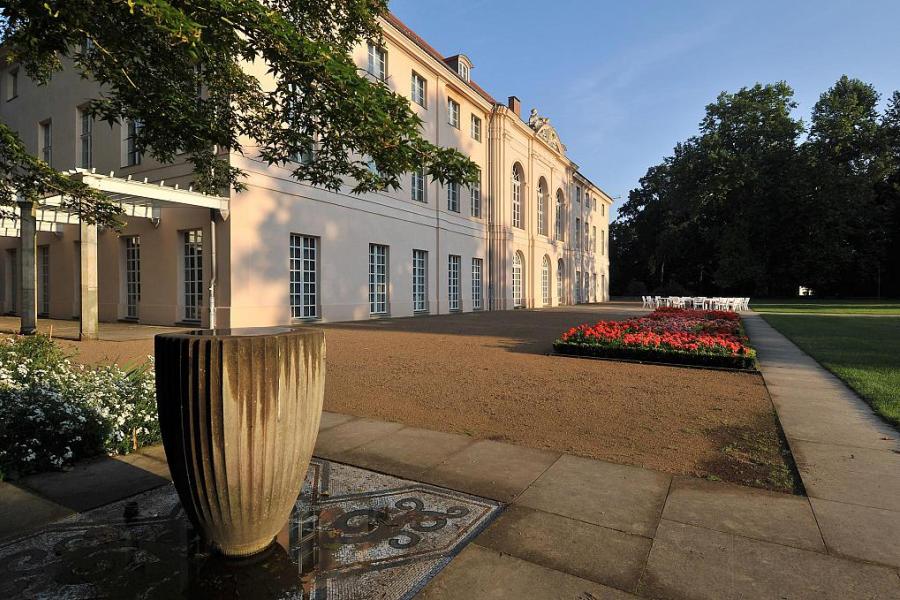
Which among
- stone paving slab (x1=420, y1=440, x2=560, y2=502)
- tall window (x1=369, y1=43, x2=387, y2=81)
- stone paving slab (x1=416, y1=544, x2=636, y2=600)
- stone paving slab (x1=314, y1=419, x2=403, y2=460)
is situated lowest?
stone paving slab (x1=416, y1=544, x2=636, y2=600)

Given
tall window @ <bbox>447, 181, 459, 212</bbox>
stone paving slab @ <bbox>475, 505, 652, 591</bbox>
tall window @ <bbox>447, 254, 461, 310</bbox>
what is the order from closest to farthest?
stone paving slab @ <bbox>475, 505, 652, 591</bbox> < tall window @ <bbox>447, 181, 459, 212</bbox> < tall window @ <bbox>447, 254, 461, 310</bbox>

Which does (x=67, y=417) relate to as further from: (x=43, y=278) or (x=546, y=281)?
(x=546, y=281)

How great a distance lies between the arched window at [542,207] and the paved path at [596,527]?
32747mm

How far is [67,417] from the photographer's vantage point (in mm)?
4008

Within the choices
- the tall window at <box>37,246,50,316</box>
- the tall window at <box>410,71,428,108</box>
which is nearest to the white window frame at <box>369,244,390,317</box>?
the tall window at <box>410,71,428,108</box>

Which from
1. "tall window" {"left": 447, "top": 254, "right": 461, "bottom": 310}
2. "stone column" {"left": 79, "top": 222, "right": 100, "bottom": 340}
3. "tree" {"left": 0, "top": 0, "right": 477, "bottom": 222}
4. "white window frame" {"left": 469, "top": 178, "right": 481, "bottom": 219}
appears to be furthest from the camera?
"white window frame" {"left": 469, "top": 178, "right": 481, "bottom": 219}

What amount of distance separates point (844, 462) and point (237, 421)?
450 centimetres

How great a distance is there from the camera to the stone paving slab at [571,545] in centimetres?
235

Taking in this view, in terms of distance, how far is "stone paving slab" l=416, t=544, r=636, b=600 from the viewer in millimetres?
2156

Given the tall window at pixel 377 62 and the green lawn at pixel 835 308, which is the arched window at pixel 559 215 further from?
the tall window at pixel 377 62

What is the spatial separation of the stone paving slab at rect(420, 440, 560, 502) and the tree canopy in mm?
44681

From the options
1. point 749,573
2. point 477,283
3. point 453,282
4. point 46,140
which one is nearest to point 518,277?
point 477,283

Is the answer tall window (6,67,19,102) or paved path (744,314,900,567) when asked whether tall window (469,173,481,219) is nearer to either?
paved path (744,314,900,567)

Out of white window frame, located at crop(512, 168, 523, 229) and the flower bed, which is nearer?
the flower bed
